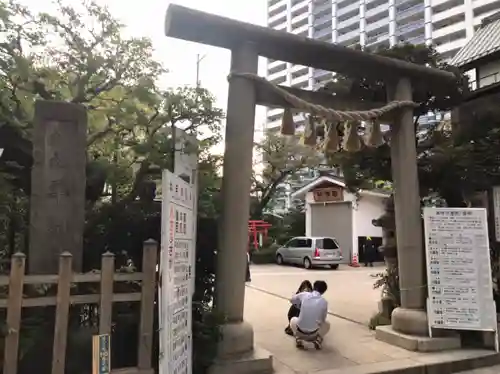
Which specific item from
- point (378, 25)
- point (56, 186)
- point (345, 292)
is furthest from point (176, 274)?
point (378, 25)

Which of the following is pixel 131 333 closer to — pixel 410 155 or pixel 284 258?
pixel 410 155

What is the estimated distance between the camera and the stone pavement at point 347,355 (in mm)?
5305

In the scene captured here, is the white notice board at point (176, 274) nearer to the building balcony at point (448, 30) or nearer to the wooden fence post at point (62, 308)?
the wooden fence post at point (62, 308)

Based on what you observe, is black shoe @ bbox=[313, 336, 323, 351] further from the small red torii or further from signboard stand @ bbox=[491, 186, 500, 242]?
the small red torii

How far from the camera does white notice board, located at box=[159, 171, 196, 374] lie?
11.6 feet

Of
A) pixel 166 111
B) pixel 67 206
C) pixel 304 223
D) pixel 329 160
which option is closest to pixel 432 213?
pixel 329 160

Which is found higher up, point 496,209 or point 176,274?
point 496,209

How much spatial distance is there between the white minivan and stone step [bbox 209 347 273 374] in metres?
16.6

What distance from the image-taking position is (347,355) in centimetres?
587

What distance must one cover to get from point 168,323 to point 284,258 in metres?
21.0

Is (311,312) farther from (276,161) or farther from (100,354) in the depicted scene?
(276,161)

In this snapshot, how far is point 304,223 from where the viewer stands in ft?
95.6

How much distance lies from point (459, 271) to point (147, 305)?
4286 mm

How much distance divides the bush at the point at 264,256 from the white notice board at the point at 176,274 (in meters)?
20.9
